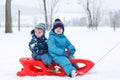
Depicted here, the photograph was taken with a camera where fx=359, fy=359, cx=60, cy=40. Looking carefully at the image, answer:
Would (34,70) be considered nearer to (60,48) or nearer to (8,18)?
(60,48)

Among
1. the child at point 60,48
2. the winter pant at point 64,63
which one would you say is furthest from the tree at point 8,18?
the winter pant at point 64,63

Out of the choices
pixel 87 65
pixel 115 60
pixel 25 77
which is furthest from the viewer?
pixel 115 60

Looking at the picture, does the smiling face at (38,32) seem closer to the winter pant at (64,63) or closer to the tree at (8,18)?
the winter pant at (64,63)

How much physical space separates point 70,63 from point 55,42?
0.42m

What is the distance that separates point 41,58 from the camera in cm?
568

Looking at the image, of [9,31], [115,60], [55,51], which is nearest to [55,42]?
[55,51]

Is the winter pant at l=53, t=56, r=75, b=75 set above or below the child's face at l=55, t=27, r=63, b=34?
below

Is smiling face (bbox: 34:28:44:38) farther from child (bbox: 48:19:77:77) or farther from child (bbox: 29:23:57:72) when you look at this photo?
child (bbox: 48:19:77:77)

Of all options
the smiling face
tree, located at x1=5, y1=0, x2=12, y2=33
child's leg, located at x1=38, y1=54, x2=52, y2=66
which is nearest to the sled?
child's leg, located at x1=38, y1=54, x2=52, y2=66

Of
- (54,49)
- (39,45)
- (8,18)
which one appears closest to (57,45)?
(54,49)

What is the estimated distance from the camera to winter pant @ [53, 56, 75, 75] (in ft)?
17.7

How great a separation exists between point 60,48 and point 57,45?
0.07 m

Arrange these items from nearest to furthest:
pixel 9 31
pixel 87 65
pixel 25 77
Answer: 1. pixel 25 77
2. pixel 87 65
3. pixel 9 31

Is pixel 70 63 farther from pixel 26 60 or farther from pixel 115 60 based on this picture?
pixel 115 60
